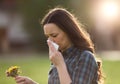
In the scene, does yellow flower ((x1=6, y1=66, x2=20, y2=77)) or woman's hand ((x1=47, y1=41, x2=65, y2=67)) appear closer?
woman's hand ((x1=47, y1=41, x2=65, y2=67))

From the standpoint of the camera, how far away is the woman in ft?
14.5

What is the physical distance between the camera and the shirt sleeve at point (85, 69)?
4.41 m

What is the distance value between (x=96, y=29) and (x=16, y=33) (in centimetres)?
361

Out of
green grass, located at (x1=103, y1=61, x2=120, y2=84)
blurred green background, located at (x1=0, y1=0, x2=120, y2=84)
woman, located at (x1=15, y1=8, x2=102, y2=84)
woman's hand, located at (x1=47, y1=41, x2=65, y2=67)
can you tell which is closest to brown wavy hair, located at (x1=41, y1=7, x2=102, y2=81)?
woman, located at (x1=15, y1=8, x2=102, y2=84)

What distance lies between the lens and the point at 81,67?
4422 millimetres

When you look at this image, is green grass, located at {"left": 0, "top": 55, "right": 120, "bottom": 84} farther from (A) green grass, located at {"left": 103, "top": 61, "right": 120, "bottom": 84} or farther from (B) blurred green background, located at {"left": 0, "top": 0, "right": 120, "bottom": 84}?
(B) blurred green background, located at {"left": 0, "top": 0, "right": 120, "bottom": 84}

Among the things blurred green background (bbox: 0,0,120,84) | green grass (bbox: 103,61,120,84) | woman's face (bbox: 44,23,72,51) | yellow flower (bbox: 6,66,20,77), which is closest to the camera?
woman's face (bbox: 44,23,72,51)

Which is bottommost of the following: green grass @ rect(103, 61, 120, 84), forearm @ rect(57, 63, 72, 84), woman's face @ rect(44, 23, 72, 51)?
green grass @ rect(103, 61, 120, 84)

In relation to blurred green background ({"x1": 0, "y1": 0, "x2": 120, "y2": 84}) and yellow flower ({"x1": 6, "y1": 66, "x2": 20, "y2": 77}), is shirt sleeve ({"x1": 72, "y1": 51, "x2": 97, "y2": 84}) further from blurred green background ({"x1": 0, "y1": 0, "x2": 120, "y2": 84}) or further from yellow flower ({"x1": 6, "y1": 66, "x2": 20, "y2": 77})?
blurred green background ({"x1": 0, "y1": 0, "x2": 120, "y2": 84})

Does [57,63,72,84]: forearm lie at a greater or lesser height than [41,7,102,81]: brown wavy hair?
lesser

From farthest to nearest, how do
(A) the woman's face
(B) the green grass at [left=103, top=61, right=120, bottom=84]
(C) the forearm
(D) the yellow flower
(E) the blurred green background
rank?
(E) the blurred green background → (B) the green grass at [left=103, top=61, right=120, bottom=84] → (D) the yellow flower → (A) the woman's face → (C) the forearm

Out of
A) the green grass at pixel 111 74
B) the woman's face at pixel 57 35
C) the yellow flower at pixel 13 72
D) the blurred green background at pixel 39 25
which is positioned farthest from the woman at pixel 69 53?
the blurred green background at pixel 39 25

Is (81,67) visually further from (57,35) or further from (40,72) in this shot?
(40,72)

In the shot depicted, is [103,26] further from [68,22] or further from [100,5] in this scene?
[68,22]
